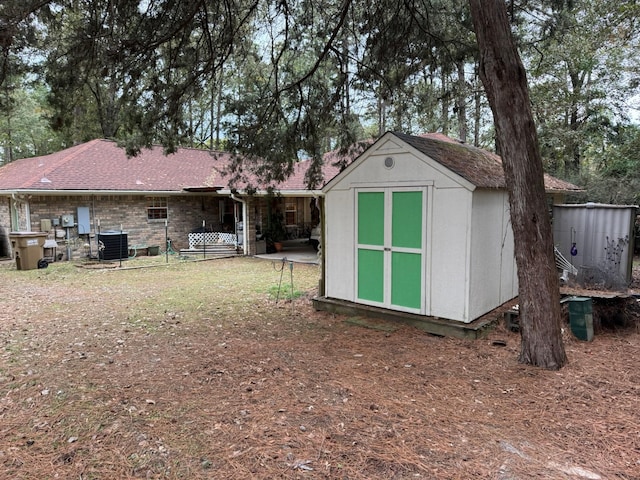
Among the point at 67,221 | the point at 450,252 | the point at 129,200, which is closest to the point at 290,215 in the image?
the point at 129,200

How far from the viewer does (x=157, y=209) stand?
54.0 ft

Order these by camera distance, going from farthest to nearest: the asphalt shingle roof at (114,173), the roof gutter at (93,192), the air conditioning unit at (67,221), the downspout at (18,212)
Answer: the asphalt shingle roof at (114,173) → the air conditioning unit at (67,221) → the downspout at (18,212) → the roof gutter at (93,192)

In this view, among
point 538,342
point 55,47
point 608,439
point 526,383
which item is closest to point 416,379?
point 526,383

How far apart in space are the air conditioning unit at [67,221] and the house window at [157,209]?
104 inches

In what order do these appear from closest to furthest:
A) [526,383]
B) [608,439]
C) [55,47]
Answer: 1. [608,439]
2. [526,383]
3. [55,47]

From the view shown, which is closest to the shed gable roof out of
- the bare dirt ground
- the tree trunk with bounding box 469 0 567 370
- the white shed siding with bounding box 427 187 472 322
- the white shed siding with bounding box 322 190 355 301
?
the white shed siding with bounding box 427 187 472 322

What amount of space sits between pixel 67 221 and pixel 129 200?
87.9 inches

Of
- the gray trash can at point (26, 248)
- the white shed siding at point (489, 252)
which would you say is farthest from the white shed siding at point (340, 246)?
the gray trash can at point (26, 248)

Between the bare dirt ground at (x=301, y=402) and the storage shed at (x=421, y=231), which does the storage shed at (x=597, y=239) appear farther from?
the bare dirt ground at (x=301, y=402)

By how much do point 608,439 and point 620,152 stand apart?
478 inches

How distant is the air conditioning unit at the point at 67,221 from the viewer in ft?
46.2

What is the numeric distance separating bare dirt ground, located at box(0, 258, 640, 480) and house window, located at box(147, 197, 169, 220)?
9.60 meters

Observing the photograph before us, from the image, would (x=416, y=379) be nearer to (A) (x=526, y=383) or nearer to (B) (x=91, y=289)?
(A) (x=526, y=383)

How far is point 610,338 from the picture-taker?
575 centimetres
